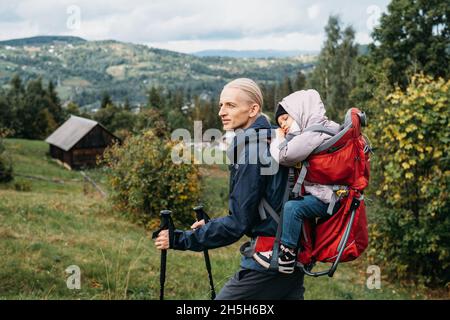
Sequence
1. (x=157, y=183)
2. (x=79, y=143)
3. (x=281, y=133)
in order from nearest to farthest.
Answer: (x=281, y=133), (x=157, y=183), (x=79, y=143)

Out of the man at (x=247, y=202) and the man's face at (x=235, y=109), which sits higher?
the man's face at (x=235, y=109)

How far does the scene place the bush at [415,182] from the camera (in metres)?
12.1

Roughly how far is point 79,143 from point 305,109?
5542 cm

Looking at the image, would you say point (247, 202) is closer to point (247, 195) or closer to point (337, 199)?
point (247, 195)

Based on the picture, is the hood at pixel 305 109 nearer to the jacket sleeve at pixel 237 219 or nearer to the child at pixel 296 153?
the child at pixel 296 153

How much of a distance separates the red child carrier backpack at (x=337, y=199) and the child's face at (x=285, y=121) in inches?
8.0

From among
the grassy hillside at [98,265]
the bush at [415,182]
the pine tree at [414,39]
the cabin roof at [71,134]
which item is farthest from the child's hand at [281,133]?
the cabin roof at [71,134]

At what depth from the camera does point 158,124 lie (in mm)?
19938

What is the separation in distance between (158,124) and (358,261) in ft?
30.4

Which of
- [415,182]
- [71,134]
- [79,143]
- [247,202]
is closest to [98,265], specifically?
[247,202]

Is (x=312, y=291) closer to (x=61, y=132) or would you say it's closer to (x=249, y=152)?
(x=249, y=152)

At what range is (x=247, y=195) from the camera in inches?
128

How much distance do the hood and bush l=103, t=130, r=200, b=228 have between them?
14968 millimetres

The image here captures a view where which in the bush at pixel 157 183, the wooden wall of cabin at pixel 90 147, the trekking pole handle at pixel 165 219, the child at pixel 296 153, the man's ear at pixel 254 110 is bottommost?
the wooden wall of cabin at pixel 90 147
